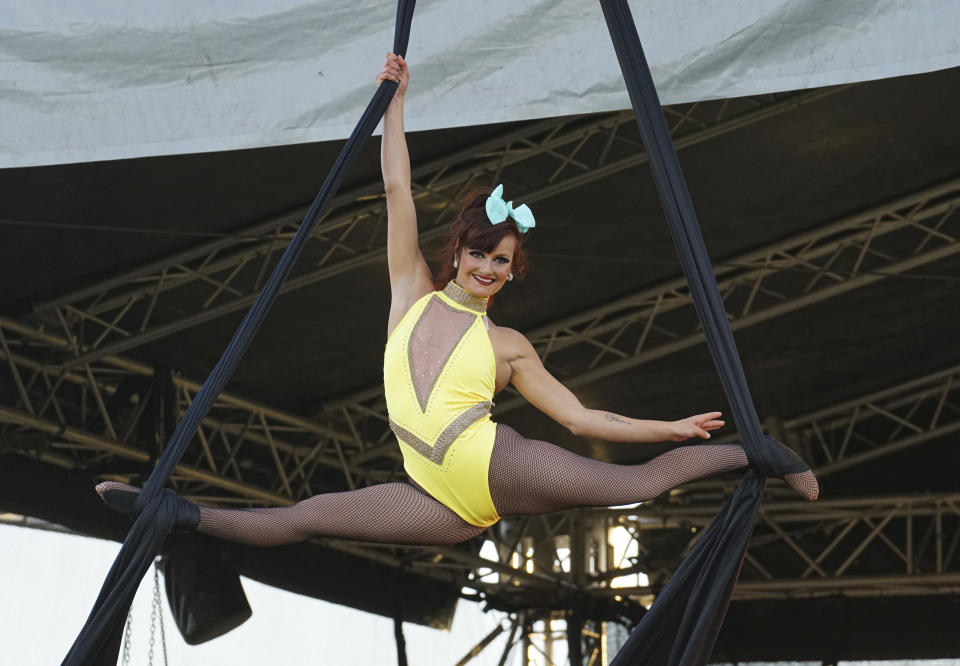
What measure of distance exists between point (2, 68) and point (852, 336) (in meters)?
6.54

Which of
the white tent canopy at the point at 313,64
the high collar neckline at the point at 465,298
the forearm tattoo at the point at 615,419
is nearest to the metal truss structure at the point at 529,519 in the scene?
the white tent canopy at the point at 313,64

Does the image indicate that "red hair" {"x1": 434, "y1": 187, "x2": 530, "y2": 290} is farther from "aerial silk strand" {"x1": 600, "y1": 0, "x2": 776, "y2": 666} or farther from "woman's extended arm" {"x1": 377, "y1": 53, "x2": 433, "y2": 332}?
"aerial silk strand" {"x1": 600, "y1": 0, "x2": 776, "y2": 666}

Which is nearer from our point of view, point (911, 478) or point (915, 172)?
point (915, 172)

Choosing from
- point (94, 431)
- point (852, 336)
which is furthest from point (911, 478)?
point (94, 431)

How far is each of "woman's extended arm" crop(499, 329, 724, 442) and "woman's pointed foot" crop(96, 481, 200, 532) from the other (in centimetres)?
75

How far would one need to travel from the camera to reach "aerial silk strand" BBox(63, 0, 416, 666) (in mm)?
2783

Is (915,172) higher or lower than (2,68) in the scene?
higher

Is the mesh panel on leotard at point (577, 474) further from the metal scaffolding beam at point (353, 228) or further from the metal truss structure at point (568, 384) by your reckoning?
the metal truss structure at point (568, 384)

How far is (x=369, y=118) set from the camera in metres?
3.00

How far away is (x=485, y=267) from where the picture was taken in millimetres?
3020

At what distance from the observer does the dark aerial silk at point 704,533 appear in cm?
268

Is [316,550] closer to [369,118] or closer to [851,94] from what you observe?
[851,94]

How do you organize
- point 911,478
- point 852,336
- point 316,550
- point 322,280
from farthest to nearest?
point 911,478 → point 316,550 → point 852,336 → point 322,280

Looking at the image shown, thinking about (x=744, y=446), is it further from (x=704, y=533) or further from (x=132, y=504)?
(x=132, y=504)
